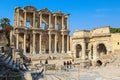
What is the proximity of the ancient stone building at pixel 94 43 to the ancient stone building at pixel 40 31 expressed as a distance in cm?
278

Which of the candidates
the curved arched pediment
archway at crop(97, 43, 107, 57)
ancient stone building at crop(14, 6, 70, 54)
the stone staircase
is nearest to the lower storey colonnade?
ancient stone building at crop(14, 6, 70, 54)

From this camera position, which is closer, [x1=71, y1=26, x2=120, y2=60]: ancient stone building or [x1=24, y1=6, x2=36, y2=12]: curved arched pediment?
[x1=71, y1=26, x2=120, y2=60]: ancient stone building

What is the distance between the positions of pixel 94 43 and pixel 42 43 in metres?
11.1

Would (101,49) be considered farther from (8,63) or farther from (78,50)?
(8,63)

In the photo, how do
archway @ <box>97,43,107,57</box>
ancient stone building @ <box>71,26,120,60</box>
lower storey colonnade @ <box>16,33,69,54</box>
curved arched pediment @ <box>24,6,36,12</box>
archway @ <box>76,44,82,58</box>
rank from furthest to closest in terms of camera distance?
archway @ <box>76,44,82,58</box>, archway @ <box>97,43,107,57</box>, curved arched pediment @ <box>24,6,36,12</box>, lower storey colonnade @ <box>16,33,69,54</box>, ancient stone building @ <box>71,26,120,60</box>

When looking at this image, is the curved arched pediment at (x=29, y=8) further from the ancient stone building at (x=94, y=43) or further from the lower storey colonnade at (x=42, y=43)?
the ancient stone building at (x=94, y=43)

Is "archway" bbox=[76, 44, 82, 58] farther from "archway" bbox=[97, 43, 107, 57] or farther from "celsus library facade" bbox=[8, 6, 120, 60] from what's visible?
"archway" bbox=[97, 43, 107, 57]

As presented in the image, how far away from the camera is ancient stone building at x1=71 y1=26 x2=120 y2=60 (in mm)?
51875

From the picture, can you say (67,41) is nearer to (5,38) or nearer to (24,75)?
(5,38)

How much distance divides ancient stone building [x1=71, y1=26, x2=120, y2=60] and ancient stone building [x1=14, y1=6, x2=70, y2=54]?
278 cm

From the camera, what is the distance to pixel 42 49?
5803 cm

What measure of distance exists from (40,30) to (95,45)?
1155 centimetres

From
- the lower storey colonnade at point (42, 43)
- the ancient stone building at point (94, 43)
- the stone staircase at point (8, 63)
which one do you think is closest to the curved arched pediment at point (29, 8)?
the lower storey colonnade at point (42, 43)

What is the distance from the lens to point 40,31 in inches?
2210
